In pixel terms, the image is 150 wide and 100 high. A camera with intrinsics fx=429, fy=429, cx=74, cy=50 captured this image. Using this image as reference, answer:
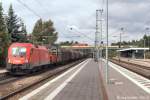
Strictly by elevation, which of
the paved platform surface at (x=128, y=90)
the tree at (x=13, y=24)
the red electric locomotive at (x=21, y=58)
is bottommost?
the paved platform surface at (x=128, y=90)

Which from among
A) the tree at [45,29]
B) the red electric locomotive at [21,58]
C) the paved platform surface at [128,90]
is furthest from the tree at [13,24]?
the paved platform surface at [128,90]

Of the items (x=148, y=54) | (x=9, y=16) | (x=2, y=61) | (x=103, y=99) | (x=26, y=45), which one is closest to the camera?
(x=103, y=99)

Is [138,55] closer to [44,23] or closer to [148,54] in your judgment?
[148,54]

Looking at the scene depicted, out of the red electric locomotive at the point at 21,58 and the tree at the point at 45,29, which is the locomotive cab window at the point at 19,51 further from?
the tree at the point at 45,29

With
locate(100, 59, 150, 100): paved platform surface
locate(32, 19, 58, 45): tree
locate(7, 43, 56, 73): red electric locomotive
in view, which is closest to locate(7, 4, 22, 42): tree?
locate(32, 19, 58, 45): tree

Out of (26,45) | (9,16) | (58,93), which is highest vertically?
(9,16)

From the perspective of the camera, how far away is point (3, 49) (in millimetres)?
60438

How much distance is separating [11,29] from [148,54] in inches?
2504

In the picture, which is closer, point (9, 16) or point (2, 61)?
point (2, 61)

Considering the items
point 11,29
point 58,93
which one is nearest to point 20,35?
point 11,29

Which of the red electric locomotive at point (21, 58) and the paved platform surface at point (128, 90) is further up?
the red electric locomotive at point (21, 58)

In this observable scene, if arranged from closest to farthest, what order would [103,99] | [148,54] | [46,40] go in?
[103,99], [46,40], [148,54]

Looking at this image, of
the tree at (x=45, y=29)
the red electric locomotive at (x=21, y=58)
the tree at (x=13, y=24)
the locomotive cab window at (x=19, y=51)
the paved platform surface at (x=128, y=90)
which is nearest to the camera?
the paved platform surface at (x=128, y=90)

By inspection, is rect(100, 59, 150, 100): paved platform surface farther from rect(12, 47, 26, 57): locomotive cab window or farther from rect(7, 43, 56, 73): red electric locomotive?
rect(12, 47, 26, 57): locomotive cab window
